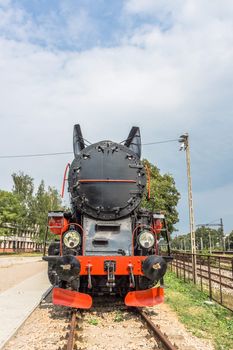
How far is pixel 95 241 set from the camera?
7082mm

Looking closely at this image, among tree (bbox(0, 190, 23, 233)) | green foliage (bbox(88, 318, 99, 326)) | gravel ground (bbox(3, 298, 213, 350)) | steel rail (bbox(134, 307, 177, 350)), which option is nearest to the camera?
steel rail (bbox(134, 307, 177, 350))

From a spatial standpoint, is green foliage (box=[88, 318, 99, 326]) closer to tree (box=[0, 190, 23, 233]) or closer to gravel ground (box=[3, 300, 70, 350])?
gravel ground (box=[3, 300, 70, 350])

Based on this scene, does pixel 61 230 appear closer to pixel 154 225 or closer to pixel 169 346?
pixel 154 225

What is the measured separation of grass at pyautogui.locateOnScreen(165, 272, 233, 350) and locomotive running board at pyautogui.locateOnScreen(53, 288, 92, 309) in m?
1.79

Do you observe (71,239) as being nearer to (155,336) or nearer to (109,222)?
(109,222)

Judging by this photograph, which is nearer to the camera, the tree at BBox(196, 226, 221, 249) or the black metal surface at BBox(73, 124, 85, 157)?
the black metal surface at BBox(73, 124, 85, 157)

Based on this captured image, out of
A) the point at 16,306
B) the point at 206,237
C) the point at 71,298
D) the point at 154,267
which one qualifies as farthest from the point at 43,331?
the point at 206,237

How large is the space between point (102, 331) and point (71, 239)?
1880 millimetres

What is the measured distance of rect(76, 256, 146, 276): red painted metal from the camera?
646 centimetres

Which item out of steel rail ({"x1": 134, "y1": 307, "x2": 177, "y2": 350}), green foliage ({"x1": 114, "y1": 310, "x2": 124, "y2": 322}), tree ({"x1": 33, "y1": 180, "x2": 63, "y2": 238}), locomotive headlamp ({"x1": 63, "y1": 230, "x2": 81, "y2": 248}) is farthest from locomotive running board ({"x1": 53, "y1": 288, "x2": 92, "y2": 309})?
tree ({"x1": 33, "y1": 180, "x2": 63, "y2": 238})

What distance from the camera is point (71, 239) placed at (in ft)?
22.7

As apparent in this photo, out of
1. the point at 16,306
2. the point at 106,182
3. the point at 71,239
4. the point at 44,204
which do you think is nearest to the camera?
the point at 71,239

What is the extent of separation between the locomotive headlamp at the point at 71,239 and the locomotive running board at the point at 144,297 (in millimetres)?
1418

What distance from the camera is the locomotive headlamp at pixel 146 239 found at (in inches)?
275
